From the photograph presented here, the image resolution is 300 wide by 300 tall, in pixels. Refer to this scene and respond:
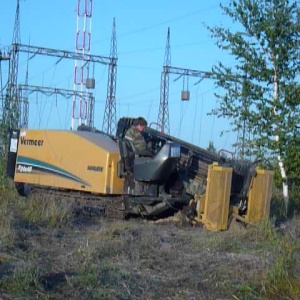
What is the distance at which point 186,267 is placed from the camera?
9016 millimetres

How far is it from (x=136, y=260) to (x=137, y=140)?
514 cm

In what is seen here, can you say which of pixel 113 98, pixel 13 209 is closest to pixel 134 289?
pixel 13 209

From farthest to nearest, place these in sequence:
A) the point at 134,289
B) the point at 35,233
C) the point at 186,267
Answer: the point at 35,233 → the point at 186,267 → the point at 134,289

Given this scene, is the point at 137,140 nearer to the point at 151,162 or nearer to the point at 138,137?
the point at 138,137

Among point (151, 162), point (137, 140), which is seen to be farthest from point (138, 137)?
point (151, 162)

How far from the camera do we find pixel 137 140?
13.9 metres

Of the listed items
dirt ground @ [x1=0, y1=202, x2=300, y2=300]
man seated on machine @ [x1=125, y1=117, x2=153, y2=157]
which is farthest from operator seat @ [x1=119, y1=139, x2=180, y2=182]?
dirt ground @ [x1=0, y1=202, x2=300, y2=300]

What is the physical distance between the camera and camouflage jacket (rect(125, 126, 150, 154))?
13.8m

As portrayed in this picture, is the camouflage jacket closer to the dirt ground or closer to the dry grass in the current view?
the dry grass

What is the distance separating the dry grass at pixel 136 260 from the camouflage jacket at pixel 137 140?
166 centimetres

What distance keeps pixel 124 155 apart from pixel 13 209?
2363 mm

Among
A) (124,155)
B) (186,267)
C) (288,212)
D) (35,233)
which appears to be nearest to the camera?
(186,267)

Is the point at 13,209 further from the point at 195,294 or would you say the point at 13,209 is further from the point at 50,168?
the point at 195,294

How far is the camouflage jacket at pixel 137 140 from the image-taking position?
1382 cm
